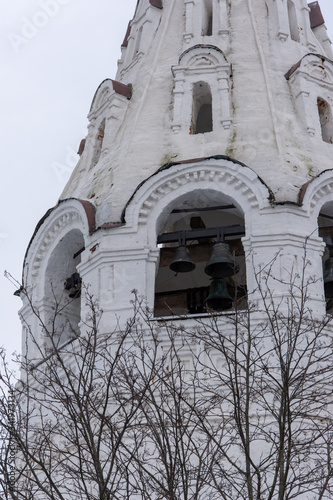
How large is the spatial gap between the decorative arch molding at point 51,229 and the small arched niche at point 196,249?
1.46 metres

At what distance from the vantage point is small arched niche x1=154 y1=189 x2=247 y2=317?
14227 millimetres

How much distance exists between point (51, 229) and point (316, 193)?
15.1ft

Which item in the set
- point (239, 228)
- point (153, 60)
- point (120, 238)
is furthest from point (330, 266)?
point (153, 60)

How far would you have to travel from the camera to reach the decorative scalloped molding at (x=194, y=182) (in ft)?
46.4

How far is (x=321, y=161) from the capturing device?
49.2 ft

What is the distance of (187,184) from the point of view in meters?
14.3

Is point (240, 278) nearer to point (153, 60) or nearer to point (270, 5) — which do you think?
point (153, 60)

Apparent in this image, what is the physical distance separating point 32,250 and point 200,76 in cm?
445

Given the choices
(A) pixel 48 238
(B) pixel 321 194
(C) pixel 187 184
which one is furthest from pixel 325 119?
(A) pixel 48 238

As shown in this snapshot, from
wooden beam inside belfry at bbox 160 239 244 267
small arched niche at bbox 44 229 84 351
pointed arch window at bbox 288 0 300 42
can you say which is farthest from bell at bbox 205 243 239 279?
pointed arch window at bbox 288 0 300 42

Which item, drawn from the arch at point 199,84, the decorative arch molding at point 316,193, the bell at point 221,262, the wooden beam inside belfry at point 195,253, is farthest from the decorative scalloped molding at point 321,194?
the wooden beam inside belfry at point 195,253

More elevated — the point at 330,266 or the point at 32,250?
the point at 32,250

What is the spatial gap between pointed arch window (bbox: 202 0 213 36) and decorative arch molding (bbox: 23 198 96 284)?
523cm

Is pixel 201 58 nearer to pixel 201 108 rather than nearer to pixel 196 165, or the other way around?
pixel 201 108
